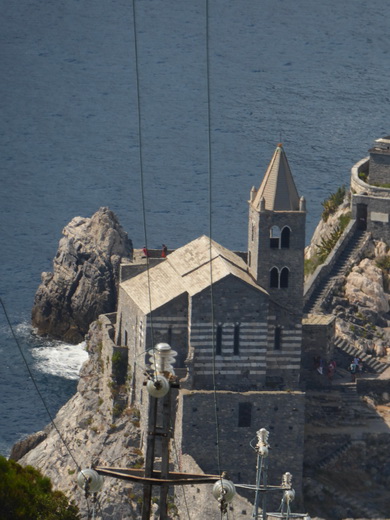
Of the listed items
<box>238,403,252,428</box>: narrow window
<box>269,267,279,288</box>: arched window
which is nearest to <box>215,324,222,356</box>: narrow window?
<box>238,403,252,428</box>: narrow window

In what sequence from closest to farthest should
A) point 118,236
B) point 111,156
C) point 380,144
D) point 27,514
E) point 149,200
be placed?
1. point 27,514
2. point 380,144
3. point 118,236
4. point 149,200
5. point 111,156

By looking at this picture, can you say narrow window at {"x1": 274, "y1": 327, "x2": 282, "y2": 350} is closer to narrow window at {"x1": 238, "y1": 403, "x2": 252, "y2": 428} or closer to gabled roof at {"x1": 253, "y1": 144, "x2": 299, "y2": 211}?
narrow window at {"x1": 238, "y1": 403, "x2": 252, "y2": 428}

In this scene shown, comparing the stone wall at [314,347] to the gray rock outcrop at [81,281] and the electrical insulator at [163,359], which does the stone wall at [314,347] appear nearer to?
the gray rock outcrop at [81,281]

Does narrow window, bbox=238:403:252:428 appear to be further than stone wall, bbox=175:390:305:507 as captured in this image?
Yes

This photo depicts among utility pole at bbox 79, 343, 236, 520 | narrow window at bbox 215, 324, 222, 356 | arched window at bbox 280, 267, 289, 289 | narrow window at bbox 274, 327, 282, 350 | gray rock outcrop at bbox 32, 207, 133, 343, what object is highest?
utility pole at bbox 79, 343, 236, 520

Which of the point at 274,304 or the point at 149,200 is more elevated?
the point at 274,304

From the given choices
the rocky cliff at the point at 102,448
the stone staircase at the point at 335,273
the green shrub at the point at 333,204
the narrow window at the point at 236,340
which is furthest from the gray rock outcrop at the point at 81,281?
the narrow window at the point at 236,340

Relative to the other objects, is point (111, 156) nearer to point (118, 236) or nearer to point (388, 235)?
point (118, 236)

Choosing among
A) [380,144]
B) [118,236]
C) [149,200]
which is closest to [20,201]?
[149,200]
